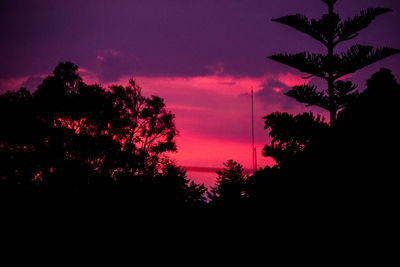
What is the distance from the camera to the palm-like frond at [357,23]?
3355 mm

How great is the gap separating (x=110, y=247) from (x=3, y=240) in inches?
17.6

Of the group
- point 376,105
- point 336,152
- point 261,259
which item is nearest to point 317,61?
point 376,105

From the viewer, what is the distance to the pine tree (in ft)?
10.7

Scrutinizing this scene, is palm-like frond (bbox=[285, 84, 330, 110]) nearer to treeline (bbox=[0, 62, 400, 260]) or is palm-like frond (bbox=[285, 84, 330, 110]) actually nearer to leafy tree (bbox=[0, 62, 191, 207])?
treeline (bbox=[0, 62, 400, 260])

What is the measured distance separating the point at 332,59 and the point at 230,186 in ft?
9.07

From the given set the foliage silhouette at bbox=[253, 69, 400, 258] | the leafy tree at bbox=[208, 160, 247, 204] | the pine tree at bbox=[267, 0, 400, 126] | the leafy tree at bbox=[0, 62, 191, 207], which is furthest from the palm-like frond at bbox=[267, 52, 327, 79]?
the leafy tree at bbox=[0, 62, 191, 207]

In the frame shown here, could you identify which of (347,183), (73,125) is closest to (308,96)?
(347,183)

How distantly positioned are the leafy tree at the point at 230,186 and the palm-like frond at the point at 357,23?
2871 mm

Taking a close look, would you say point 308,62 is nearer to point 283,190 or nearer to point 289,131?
point 289,131

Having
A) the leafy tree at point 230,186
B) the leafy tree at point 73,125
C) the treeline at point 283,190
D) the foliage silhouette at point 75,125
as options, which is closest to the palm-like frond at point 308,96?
the treeline at point 283,190

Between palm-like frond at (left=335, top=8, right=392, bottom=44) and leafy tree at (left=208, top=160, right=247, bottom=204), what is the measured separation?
2871 mm

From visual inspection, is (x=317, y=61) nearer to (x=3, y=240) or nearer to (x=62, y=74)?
(x=3, y=240)

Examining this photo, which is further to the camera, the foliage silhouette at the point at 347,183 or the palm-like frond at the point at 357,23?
the palm-like frond at the point at 357,23

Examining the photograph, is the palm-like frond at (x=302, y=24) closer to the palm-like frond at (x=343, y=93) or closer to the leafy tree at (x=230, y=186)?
the palm-like frond at (x=343, y=93)
